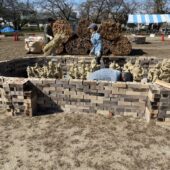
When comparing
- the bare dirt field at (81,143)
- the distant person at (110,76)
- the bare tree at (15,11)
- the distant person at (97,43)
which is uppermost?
the bare tree at (15,11)

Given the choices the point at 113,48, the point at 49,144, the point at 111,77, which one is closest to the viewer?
the point at 49,144

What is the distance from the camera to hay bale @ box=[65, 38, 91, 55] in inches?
615

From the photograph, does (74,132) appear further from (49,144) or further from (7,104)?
(7,104)

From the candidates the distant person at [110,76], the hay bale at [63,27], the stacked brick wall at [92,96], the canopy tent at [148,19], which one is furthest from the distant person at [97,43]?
the canopy tent at [148,19]

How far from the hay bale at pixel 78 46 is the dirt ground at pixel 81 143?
10125 millimetres

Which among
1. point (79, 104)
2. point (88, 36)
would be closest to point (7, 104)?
point (79, 104)

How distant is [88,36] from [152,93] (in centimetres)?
1090

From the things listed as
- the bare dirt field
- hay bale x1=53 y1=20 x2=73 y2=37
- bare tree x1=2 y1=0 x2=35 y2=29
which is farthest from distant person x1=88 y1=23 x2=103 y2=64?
bare tree x1=2 y1=0 x2=35 y2=29

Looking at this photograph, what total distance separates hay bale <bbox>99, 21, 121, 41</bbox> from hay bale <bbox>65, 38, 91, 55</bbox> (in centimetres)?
101

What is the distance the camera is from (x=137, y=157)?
14.3 ft

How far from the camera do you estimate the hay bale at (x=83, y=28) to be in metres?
15.6

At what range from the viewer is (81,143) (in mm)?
4754

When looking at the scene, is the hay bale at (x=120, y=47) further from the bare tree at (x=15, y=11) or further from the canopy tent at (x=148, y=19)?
the bare tree at (x=15, y=11)

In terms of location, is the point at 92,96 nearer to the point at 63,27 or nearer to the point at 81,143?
the point at 81,143
